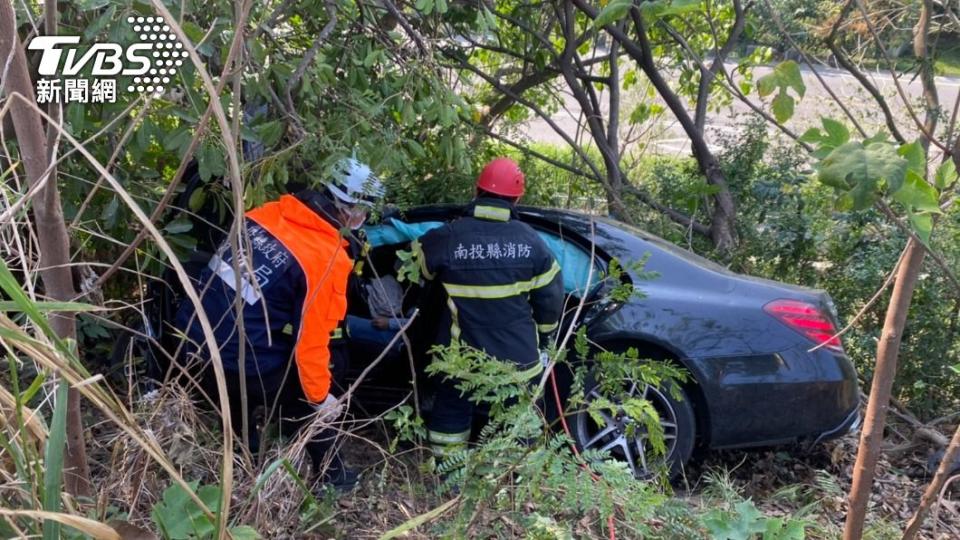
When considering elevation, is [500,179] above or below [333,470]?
above

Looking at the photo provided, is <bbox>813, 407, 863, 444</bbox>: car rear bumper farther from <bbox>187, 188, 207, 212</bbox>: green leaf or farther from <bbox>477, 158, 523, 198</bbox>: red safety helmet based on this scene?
<bbox>187, 188, 207, 212</bbox>: green leaf

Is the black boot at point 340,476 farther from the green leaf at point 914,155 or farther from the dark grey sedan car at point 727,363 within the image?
the green leaf at point 914,155

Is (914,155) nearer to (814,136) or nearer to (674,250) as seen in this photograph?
(814,136)

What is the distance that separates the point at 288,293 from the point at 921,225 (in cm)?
248

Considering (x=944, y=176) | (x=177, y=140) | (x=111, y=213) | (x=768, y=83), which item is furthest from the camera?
(x=111, y=213)

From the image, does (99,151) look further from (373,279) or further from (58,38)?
(373,279)

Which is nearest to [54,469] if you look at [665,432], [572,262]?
[665,432]

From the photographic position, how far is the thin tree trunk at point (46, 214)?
2096 millimetres

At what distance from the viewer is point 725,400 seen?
174 inches

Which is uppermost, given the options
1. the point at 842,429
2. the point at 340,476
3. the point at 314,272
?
the point at 314,272

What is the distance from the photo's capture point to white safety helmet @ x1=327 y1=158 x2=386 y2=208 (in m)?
3.76

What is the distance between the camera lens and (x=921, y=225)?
6.23ft

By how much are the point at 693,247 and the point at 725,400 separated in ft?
7.85

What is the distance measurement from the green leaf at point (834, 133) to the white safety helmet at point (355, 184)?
7.24 ft
